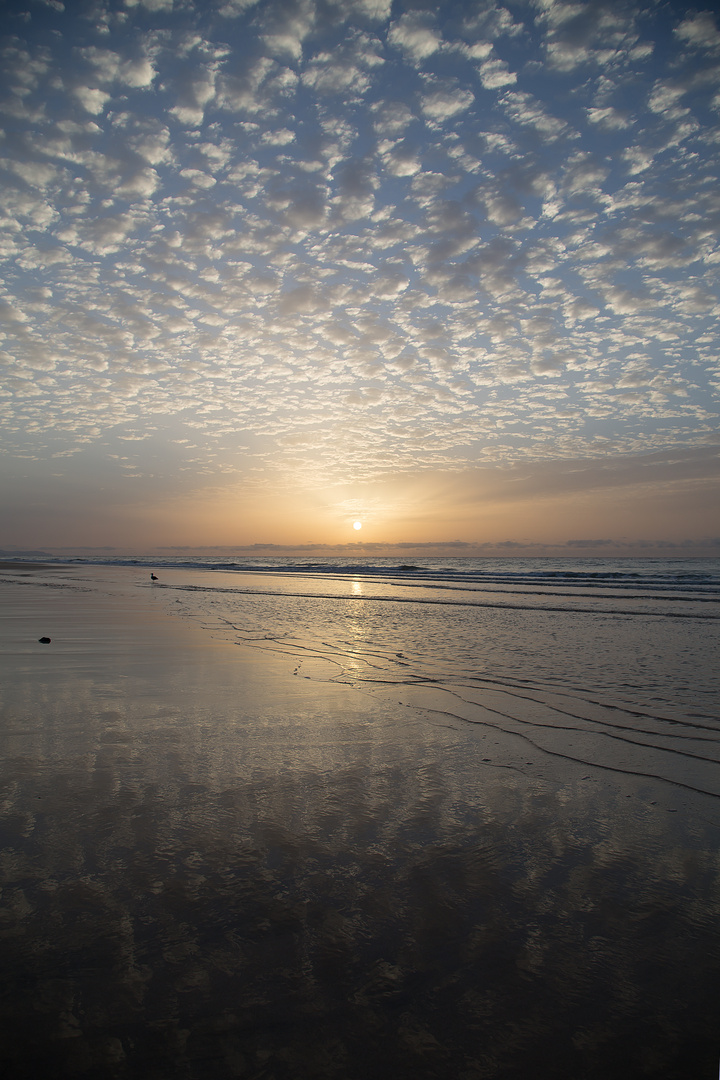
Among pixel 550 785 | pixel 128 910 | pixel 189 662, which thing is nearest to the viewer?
pixel 128 910

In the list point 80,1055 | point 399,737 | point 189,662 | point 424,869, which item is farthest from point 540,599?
point 80,1055

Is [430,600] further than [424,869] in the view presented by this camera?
Yes

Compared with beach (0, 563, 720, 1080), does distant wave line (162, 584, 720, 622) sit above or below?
below

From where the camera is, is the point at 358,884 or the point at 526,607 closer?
the point at 358,884

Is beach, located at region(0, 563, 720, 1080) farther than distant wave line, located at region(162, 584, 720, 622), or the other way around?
distant wave line, located at region(162, 584, 720, 622)

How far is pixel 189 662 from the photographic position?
887 centimetres

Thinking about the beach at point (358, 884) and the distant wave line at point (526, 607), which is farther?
the distant wave line at point (526, 607)

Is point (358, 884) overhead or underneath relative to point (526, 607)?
overhead

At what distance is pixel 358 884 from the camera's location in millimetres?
2861

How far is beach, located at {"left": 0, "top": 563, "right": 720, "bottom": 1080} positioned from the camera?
197 centimetres

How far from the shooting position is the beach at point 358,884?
77.4 inches

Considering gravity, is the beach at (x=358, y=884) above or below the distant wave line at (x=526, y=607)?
above

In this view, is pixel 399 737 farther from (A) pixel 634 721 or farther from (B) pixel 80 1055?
Result: (B) pixel 80 1055

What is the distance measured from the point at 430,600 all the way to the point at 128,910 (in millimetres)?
20309
